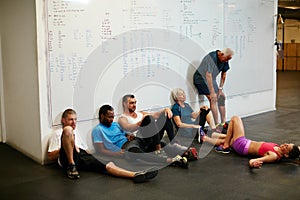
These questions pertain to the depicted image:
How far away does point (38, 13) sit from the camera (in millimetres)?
3859

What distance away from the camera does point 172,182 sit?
→ 350cm

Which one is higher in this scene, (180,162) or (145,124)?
(145,124)

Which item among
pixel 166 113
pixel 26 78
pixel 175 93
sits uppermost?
pixel 26 78

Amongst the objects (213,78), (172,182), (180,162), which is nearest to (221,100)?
(213,78)

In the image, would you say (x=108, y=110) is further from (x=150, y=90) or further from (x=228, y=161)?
(x=228, y=161)

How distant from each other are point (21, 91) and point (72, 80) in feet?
2.10

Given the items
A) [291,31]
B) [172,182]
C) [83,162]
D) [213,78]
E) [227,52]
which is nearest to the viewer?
[172,182]

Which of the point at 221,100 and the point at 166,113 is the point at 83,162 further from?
the point at 221,100

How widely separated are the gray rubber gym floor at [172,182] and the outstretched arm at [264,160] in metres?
0.05

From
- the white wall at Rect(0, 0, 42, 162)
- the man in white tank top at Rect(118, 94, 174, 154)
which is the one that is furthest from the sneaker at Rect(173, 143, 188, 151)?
the white wall at Rect(0, 0, 42, 162)

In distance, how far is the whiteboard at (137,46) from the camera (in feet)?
13.5

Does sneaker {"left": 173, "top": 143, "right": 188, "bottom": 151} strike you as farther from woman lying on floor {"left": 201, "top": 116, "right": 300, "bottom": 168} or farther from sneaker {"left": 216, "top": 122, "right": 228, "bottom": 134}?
sneaker {"left": 216, "top": 122, "right": 228, "bottom": 134}

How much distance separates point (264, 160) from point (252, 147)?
27 cm

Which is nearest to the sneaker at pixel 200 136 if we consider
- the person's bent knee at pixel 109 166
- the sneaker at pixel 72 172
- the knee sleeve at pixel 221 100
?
the knee sleeve at pixel 221 100
